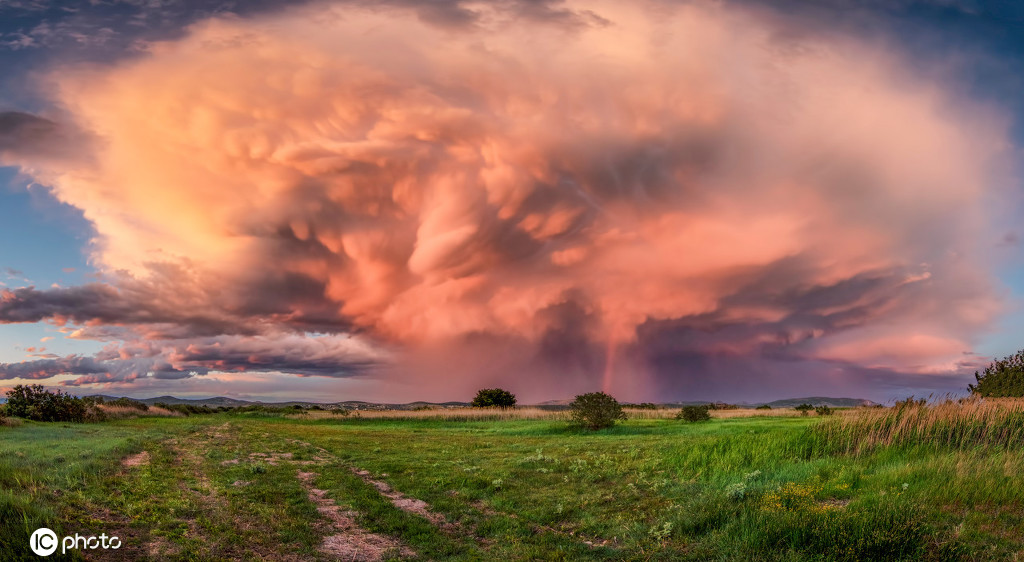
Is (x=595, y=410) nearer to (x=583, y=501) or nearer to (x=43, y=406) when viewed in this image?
(x=583, y=501)

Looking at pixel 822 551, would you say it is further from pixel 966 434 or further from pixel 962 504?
pixel 966 434

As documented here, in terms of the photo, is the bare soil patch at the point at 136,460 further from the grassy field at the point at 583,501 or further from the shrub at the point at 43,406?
the shrub at the point at 43,406

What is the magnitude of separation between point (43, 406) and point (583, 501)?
62.7 m

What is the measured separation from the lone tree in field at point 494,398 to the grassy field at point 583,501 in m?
75.4

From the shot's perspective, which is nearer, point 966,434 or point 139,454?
point 966,434

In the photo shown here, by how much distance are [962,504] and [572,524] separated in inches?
332

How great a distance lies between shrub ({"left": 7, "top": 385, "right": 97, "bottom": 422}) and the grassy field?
1578 inches

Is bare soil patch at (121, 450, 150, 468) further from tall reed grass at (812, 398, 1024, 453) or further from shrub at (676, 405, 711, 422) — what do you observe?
shrub at (676, 405, 711, 422)

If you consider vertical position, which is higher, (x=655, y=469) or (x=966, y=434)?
(x=966, y=434)

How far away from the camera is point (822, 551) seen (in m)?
9.70

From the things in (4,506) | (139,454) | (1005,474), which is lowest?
(139,454)

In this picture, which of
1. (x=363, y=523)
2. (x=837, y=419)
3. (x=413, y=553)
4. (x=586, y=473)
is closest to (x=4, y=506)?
(x=363, y=523)

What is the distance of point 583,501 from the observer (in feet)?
49.0

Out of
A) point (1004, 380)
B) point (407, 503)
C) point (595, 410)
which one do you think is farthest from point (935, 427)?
point (1004, 380)
